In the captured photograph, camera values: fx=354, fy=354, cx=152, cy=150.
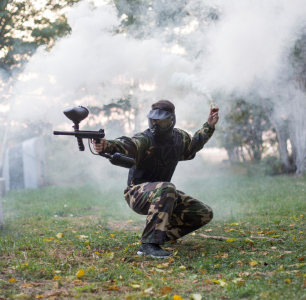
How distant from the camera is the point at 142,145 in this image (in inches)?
154

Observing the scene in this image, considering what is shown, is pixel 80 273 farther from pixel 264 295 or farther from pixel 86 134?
pixel 264 295

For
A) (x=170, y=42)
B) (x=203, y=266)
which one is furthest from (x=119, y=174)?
(x=203, y=266)

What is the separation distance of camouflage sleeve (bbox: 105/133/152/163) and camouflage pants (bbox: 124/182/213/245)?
1.18ft

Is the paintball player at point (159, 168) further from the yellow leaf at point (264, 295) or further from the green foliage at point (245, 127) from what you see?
the green foliage at point (245, 127)

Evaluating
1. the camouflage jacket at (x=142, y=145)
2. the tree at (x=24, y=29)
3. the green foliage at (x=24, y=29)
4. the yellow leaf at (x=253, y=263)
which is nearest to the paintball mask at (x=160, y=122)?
the camouflage jacket at (x=142, y=145)

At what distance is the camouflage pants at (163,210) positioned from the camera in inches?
139

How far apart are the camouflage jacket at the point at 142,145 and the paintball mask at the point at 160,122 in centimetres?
13

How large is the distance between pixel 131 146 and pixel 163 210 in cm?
78

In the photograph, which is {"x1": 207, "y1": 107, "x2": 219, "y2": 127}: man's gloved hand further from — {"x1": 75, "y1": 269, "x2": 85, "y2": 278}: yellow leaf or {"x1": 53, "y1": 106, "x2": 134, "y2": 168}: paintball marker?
{"x1": 75, "y1": 269, "x2": 85, "y2": 278}: yellow leaf

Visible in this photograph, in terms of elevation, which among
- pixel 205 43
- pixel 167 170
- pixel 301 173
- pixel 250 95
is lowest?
pixel 301 173

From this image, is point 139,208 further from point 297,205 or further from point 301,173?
point 301,173

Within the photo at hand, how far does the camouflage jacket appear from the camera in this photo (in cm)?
372

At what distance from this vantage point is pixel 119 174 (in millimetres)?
16281

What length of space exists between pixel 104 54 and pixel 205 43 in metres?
2.90
